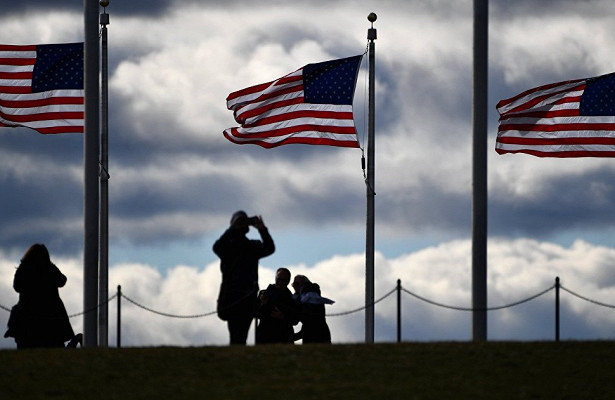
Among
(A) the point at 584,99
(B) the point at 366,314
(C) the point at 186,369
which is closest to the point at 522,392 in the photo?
(C) the point at 186,369

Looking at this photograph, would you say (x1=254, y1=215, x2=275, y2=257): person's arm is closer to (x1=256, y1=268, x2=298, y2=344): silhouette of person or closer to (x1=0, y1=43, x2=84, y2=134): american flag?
(x1=256, y1=268, x2=298, y2=344): silhouette of person

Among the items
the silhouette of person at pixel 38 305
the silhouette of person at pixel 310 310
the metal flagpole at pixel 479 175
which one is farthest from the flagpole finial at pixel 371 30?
the silhouette of person at pixel 38 305

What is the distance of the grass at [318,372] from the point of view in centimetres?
1698

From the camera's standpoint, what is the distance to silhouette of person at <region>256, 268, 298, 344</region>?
20547mm

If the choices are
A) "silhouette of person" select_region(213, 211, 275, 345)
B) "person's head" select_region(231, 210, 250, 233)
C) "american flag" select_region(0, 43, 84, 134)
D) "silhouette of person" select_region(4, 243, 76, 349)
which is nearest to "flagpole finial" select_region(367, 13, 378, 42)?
"american flag" select_region(0, 43, 84, 134)

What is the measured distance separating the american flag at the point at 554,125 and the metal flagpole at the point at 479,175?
1.25 m

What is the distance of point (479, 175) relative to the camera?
76.4 ft

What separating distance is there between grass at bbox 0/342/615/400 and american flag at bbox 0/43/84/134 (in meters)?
5.99

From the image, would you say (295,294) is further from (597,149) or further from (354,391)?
(597,149)

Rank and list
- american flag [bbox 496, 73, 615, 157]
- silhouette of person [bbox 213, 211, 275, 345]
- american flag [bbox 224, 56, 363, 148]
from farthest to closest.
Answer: american flag [bbox 496, 73, 615, 157] → american flag [bbox 224, 56, 363, 148] → silhouette of person [bbox 213, 211, 275, 345]

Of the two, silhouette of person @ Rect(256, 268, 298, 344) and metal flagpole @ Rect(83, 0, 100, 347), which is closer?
silhouette of person @ Rect(256, 268, 298, 344)

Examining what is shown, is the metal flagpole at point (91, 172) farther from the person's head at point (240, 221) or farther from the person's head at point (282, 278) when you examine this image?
the person's head at point (240, 221)

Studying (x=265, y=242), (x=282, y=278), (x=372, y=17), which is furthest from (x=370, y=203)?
(x=265, y=242)

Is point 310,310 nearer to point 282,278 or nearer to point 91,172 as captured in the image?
point 282,278
